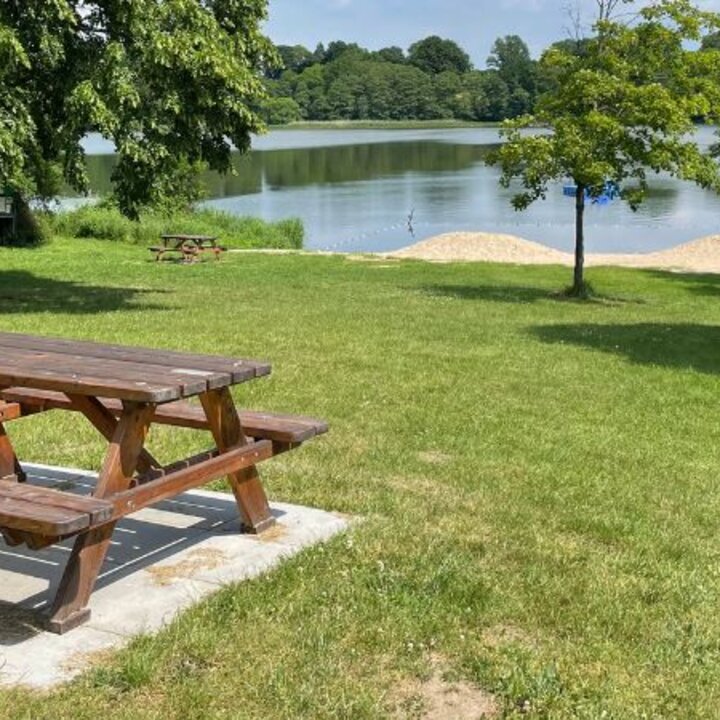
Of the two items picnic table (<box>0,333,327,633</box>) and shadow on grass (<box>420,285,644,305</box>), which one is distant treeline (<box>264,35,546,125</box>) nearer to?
shadow on grass (<box>420,285,644,305</box>)

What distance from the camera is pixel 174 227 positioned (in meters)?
31.8

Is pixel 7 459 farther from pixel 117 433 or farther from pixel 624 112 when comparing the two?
pixel 624 112

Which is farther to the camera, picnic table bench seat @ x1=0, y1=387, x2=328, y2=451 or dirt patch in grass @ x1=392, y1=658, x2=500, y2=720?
picnic table bench seat @ x1=0, y1=387, x2=328, y2=451

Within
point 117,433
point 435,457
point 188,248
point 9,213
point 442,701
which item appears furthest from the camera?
point 9,213

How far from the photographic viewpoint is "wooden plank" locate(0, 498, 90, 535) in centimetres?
338

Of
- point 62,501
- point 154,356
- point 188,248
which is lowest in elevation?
point 188,248

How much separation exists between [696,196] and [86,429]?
54.6 meters

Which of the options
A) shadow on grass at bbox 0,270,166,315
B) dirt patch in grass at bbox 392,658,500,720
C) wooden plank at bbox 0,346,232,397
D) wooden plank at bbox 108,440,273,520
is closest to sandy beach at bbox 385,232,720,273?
shadow on grass at bbox 0,270,166,315

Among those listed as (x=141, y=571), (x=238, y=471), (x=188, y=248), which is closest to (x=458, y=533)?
(x=238, y=471)

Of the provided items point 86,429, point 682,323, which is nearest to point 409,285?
point 682,323

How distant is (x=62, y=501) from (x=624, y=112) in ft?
55.3

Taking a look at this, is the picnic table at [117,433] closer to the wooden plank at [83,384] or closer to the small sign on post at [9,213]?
the wooden plank at [83,384]

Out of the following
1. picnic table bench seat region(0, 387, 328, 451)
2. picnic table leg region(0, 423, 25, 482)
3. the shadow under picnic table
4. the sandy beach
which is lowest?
the sandy beach

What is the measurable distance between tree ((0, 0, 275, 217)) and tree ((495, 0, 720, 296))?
6115 millimetres
